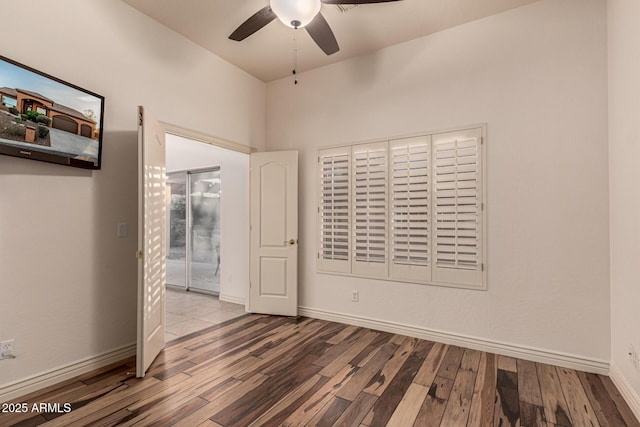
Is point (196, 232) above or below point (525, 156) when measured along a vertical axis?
below

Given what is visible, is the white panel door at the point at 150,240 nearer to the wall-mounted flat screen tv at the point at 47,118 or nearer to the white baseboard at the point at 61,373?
the white baseboard at the point at 61,373

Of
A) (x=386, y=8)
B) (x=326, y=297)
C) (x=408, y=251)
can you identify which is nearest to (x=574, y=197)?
(x=408, y=251)

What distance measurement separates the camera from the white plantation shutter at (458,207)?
315 centimetres

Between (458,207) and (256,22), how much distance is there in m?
2.50

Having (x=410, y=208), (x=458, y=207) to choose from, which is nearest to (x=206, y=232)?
(x=410, y=208)

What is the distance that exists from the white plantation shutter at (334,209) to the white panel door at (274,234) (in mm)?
363

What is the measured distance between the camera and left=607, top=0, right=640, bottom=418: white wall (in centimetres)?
215

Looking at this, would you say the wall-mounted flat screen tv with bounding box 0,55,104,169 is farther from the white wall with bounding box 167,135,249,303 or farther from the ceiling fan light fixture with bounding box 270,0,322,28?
the white wall with bounding box 167,135,249,303

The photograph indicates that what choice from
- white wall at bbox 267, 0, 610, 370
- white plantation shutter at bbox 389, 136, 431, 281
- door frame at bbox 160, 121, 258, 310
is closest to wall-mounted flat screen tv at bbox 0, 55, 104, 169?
door frame at bbox 160, 121, 258, 310

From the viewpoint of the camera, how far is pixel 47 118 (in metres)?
2.34

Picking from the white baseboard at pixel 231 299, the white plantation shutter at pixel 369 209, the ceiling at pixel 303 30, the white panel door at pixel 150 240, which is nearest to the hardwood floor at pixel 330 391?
the white panel door at pixel 150 240

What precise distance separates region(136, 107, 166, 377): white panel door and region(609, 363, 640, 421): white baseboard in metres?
3.54

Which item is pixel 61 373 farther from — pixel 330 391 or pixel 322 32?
pixel 322 32

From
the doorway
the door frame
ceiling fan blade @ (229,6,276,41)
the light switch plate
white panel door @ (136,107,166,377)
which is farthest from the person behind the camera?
the doorway
